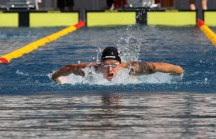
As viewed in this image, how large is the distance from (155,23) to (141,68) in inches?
600

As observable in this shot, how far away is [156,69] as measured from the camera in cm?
1111

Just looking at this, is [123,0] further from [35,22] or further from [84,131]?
[84,131]

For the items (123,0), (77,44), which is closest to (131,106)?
(77,44)

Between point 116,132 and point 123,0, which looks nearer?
point 116,132

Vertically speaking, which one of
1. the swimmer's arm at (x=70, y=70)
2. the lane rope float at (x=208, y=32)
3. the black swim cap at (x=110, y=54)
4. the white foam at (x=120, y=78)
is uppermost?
the black swim cap at (x=110, y=54)

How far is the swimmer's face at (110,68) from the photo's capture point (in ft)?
35.4

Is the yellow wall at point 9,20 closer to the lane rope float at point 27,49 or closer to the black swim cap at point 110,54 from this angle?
the lane rope float at point 27,49

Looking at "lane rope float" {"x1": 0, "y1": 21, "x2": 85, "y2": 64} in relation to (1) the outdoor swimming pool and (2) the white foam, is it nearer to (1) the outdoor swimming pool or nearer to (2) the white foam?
(1) the outdoor swimming pool

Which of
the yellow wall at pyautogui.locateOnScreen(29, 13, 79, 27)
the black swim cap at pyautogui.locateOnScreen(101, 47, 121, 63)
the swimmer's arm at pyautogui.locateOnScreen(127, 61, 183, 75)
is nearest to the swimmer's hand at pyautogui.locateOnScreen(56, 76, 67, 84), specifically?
the black swim cap at pyautogui.locateOnScreen(101, 47, 121, 63)

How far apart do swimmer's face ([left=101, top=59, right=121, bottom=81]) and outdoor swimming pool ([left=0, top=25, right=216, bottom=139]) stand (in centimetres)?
15

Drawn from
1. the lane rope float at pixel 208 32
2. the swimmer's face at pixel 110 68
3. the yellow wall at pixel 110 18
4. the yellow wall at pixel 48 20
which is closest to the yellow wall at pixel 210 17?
the lane rope float at pixel 208 32

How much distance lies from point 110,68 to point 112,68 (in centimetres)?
7

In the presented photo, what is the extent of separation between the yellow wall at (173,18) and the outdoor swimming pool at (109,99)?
7929 mm

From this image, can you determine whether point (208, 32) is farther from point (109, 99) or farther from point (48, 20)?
point (109, 99)
